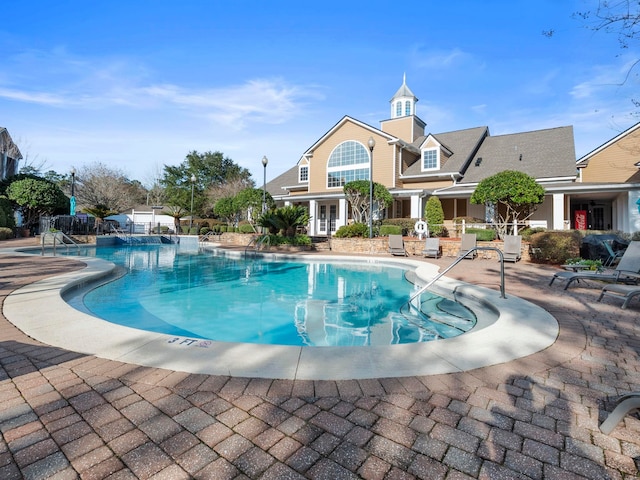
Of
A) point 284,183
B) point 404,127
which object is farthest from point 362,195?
point 284,183

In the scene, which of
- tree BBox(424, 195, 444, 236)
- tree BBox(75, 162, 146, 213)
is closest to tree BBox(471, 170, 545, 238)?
tree BBox(424, 195, 444, 236)

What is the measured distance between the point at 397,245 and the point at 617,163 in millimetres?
14627

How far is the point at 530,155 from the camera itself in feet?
72.6

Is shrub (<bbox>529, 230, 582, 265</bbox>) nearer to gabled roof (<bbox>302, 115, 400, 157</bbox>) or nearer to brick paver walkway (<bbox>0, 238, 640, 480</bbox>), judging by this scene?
brick paver walkway (<bbox>0, 238, 640, 480</bbox>)

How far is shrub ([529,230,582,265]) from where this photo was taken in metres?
12.3

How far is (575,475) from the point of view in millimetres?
1747

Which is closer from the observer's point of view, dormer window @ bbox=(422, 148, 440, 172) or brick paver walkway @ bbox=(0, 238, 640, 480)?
brick paver walkway @ bbox=(0, 238, 640, 480)

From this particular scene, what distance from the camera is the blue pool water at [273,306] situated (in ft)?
18.8

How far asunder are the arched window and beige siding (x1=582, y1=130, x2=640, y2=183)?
45.2 ft

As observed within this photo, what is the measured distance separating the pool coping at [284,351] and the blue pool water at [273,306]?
1.45 metres

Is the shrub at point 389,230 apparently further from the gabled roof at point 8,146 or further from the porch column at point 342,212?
the gabled roof at point 8,146

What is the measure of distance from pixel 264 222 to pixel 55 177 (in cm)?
4612

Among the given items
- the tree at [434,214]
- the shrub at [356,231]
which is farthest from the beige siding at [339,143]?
the shrub at [356,231]

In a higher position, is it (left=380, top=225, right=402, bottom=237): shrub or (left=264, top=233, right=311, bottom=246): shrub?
(left=380, top=225, right=402, bottom=237): shrub
